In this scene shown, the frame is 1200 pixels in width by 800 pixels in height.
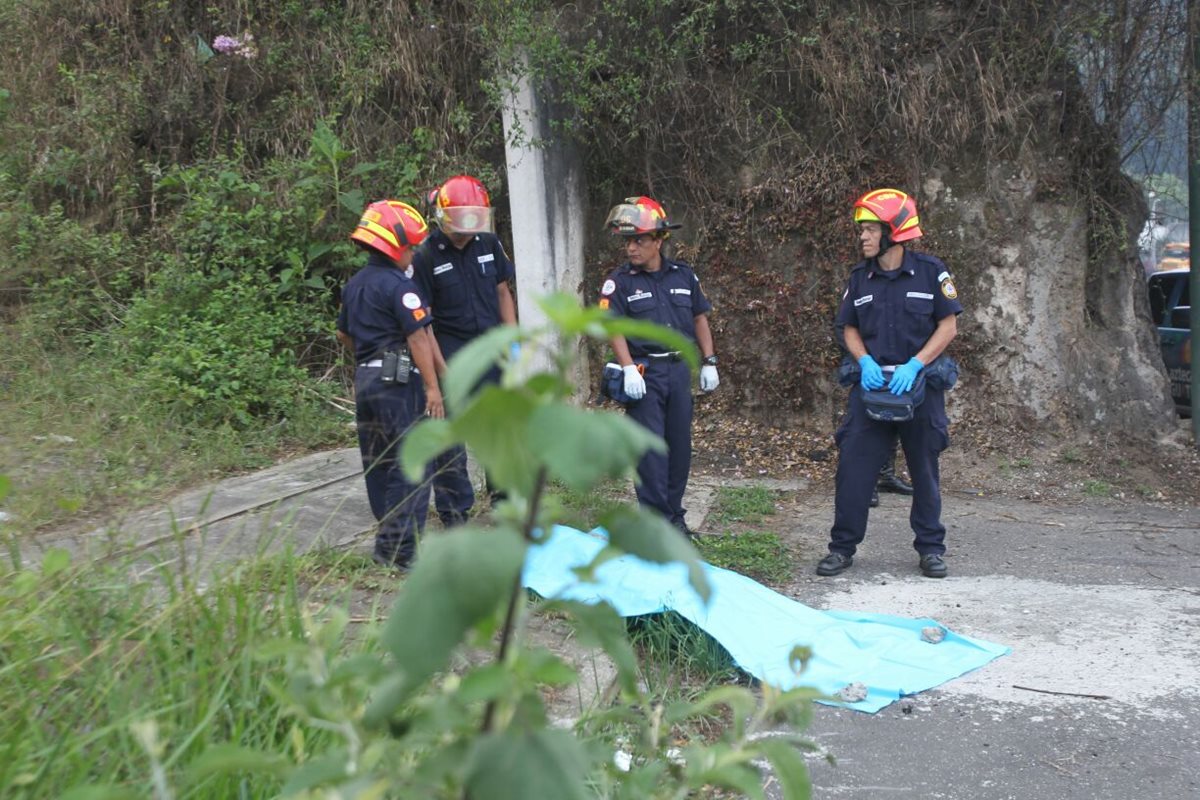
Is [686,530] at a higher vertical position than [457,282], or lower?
lower

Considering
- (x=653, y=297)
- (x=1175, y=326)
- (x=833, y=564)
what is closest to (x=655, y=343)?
(x=653, y=297)

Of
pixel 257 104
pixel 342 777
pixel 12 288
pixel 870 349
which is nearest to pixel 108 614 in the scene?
pixel 342 777

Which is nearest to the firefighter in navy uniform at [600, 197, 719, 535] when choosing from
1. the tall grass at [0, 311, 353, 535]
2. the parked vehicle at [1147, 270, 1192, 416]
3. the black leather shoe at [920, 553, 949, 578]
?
the black leather shoe at [920, 553, 949, 578]

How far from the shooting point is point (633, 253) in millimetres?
6047

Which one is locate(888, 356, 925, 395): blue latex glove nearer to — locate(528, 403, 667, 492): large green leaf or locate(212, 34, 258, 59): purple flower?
locate(528, 403, 667, 492): large green leaf

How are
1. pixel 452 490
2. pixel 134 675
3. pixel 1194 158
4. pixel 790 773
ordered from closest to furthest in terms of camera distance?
1. pixel 790 773
2. pixel 134 675
3. pixel 452 490
4. pixel 1194 158

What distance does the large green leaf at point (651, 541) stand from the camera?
1.07m

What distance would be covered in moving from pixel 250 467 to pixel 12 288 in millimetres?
3317

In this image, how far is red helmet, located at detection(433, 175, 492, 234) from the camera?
5797 millimetres

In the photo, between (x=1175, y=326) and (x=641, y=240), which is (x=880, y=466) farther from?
(x=1175, y=326)

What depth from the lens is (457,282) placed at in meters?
6.01

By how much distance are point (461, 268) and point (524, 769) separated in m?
5.18

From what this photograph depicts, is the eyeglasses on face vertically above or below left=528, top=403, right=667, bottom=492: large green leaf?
above

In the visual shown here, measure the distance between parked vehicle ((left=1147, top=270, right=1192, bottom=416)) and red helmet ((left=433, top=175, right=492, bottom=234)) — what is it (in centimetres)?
623
